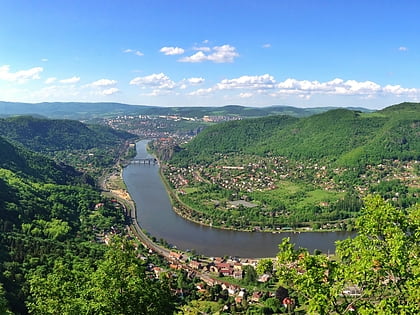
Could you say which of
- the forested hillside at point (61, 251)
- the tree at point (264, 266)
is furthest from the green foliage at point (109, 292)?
the tree at point (264, 266)

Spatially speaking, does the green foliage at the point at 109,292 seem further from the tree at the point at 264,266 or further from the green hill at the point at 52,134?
the green hill at the point at 52,134

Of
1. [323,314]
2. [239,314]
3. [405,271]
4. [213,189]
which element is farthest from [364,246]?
[213,189]

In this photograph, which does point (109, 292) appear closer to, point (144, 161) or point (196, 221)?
point (196, 221)

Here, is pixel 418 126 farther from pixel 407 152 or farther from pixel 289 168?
pixel 289 168

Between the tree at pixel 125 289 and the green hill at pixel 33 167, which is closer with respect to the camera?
the tree at pixel 125 289

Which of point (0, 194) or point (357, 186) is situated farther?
point (357, 186)

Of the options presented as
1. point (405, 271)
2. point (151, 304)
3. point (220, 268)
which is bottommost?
point (220, 268)

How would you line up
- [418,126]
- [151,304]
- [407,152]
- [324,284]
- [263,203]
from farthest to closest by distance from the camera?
[418,126], [407,152], [263,203], [151,304], [324,284]

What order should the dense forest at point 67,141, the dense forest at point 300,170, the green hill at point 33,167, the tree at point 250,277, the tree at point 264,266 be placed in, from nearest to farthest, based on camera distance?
1. the tree at point 264,266
2. the tree at point 250,277
3. the dense forest at point 300,170
4. the green hill at point 33,167
5. the dense forest at point 67,141
